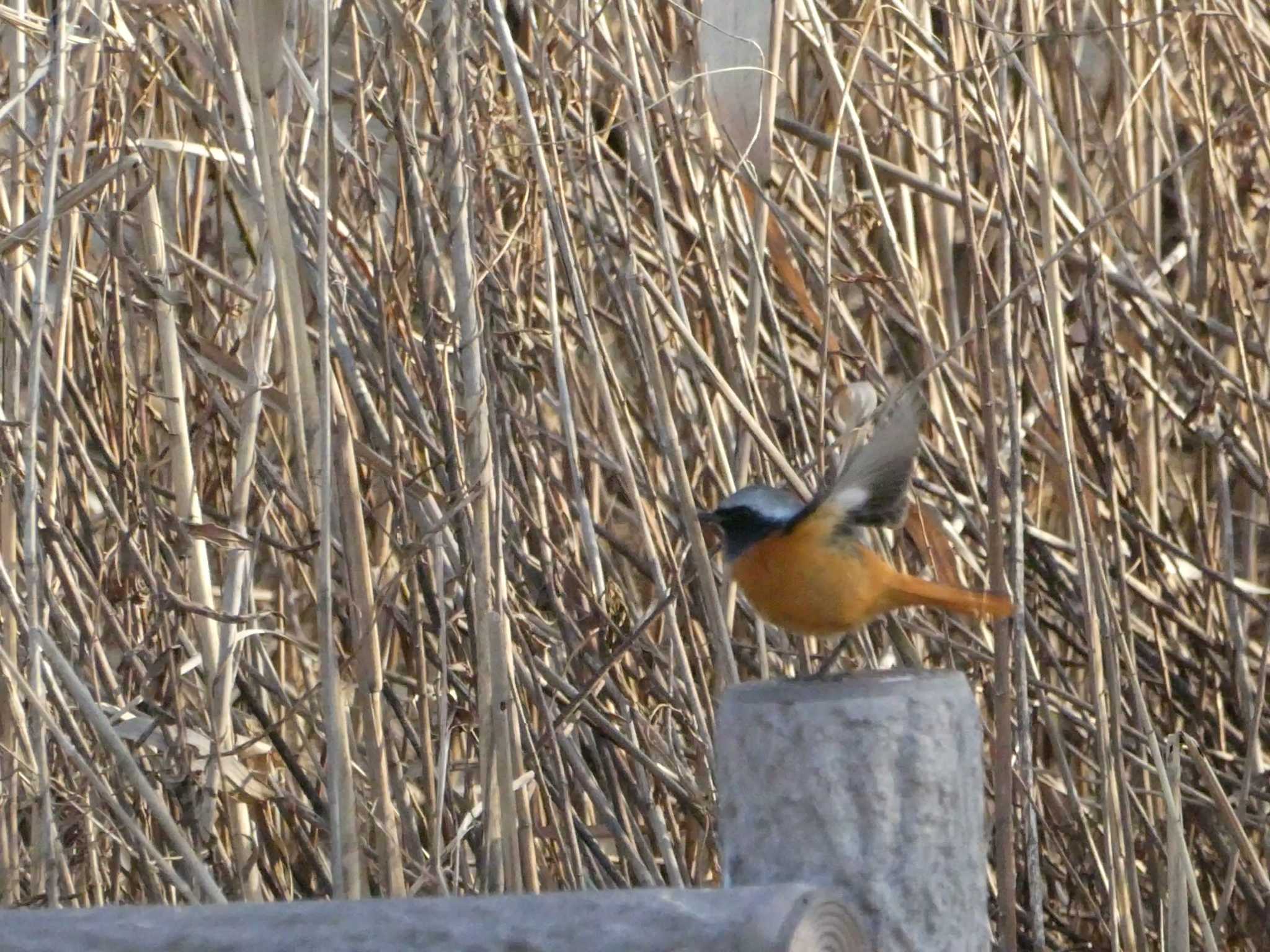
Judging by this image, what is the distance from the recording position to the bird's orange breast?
5.50ft

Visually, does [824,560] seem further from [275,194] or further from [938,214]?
[938,214]

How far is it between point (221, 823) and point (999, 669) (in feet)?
3.68

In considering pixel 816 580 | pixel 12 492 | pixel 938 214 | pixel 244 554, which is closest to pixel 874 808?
pixel 816 580

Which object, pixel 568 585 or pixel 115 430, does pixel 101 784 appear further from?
pixel 568 585

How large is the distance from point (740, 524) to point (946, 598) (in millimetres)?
246

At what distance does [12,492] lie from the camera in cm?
212

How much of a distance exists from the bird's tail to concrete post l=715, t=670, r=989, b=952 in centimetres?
59

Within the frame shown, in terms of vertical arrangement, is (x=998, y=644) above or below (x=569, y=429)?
below

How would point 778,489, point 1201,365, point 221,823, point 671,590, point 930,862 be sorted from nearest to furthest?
point 930,862 < point 778,489 < point 671,590 < point 221,823 < point 1201,365

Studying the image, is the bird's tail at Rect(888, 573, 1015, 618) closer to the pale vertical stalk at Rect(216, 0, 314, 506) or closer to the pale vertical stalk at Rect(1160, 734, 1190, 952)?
the pale vertical stalk at Rect(1160, 734, 1190, 952)

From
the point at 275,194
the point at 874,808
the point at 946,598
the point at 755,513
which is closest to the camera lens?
the point at 874,808

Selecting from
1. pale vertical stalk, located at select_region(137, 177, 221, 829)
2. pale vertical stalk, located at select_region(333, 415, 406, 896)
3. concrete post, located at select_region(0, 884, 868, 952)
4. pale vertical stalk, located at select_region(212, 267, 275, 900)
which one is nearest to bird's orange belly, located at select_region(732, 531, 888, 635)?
pale vertical stalk, located at select_region(333, 415, 406, 896)

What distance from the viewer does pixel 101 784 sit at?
1.82 meters

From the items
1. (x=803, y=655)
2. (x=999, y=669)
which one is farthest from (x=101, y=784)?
(x=999, y=669)
